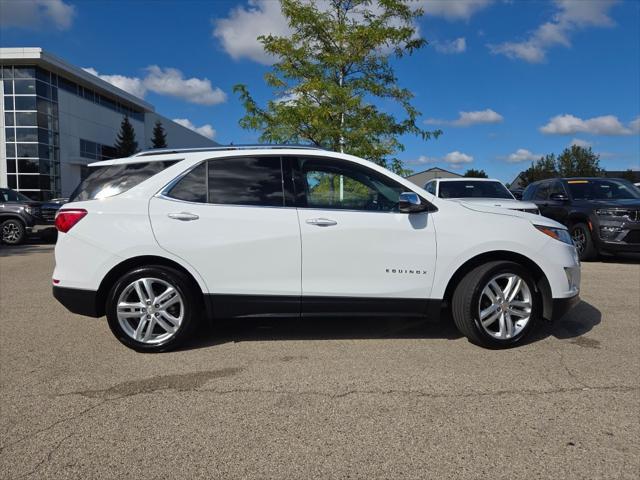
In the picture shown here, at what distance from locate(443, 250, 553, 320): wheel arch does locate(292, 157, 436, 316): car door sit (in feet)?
0.95

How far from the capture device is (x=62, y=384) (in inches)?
135

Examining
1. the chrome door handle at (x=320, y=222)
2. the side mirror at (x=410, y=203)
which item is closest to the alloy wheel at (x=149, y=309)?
the chrome door handle at (x=320, y=222)

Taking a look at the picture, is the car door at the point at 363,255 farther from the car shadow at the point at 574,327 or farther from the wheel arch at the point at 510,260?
the car shadow at the point at 574,327

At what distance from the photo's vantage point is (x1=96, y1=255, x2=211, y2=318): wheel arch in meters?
3.97

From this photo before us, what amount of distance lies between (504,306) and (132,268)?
10.6 feet

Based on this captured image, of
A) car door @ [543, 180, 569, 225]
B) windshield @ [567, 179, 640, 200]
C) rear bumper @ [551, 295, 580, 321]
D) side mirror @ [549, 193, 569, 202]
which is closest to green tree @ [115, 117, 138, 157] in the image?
car door @ [543, 180, 569, 225]

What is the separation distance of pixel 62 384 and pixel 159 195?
1630 mm

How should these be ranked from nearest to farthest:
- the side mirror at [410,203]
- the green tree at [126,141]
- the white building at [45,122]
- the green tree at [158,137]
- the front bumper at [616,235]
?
the side mirror at [410,203]
the front bumper at [616,235]
the white building at [45,122]
the green tree at [126,141]
the green tree at [158,137]

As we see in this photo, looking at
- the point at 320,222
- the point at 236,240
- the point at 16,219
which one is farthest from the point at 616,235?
the point at 16,219

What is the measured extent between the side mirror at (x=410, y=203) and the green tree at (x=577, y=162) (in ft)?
179

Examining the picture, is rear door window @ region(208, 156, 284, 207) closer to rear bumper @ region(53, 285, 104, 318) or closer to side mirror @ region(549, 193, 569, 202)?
rear bumper @ region(53, 285, 104, 318)

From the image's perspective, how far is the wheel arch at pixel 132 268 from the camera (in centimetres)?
397

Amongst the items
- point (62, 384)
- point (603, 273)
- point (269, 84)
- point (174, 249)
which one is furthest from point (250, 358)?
point (269, 84)

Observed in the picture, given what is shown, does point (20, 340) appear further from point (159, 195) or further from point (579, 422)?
point (579, 422)
